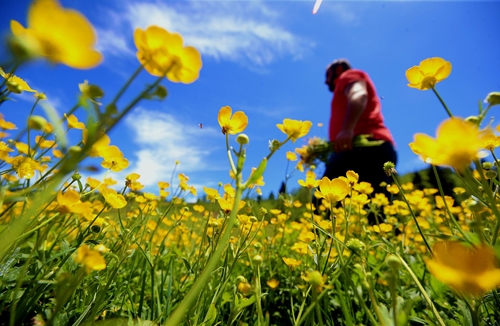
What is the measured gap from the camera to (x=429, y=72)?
695mm

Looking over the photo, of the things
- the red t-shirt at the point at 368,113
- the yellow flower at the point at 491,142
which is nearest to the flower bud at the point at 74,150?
the yellow flower at the point at 491,142

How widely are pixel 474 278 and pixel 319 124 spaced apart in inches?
128

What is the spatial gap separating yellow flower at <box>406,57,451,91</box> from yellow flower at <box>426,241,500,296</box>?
419mm

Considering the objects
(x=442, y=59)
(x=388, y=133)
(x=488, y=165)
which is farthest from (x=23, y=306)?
(x=388, y=133)

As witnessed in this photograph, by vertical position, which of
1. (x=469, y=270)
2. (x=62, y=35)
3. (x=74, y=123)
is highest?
(x=74, y=123)

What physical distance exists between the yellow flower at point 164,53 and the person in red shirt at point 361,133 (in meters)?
2.64

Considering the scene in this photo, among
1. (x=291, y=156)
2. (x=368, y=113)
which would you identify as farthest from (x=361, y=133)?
(x=291, y=156)

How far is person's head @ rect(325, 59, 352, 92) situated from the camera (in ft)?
12.5

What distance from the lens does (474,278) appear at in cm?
41

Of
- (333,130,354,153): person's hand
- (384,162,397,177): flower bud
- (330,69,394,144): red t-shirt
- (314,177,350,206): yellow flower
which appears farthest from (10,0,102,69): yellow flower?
(330,69,394,144): red t-shirt

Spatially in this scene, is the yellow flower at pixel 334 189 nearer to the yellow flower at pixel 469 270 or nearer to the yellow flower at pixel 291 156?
the yellow flower at pixel 469 270

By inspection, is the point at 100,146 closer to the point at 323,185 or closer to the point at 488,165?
the point at 323,185

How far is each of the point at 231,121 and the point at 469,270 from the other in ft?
1.83

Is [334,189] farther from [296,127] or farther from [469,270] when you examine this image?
[469,270]
